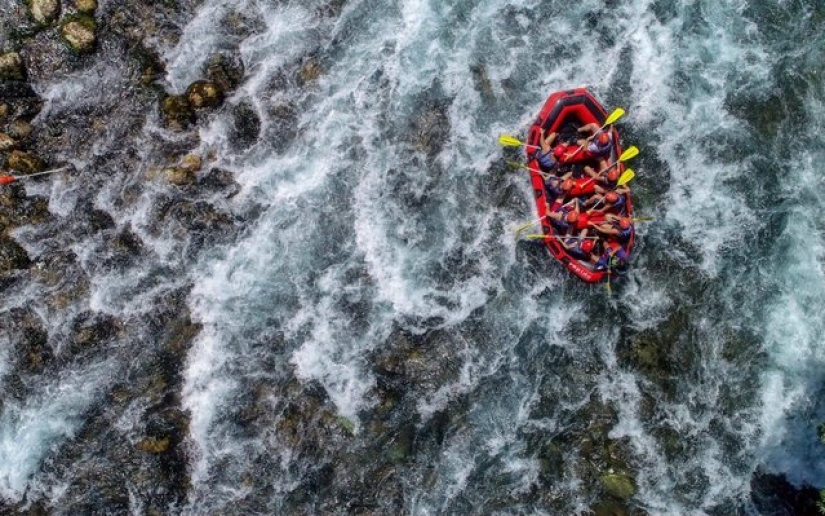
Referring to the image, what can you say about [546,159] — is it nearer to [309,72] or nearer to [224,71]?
[309,72]

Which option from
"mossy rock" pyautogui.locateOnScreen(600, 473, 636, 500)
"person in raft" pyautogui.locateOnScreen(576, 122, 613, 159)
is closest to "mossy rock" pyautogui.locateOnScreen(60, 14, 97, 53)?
"person in raft" pyautogui.locateOnScreen(576, 122, 613, 159)

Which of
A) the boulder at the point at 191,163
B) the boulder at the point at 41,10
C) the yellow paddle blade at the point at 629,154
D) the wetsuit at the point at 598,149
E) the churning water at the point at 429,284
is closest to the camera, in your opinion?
the churning water at the point at 429,284

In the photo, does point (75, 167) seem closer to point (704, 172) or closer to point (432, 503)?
point (432, 503)

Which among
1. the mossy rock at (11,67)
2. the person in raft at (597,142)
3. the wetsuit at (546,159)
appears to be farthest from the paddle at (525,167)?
the mossy rock at (11,67)

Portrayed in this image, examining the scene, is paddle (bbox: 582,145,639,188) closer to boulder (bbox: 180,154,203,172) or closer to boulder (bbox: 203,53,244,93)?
boulder (bbox: 203,53,244,93)

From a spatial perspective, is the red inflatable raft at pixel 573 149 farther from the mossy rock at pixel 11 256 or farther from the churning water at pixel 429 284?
the mossy rock at pixel 11 256

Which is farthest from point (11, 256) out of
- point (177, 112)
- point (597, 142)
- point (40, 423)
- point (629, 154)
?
point (629, 154)
